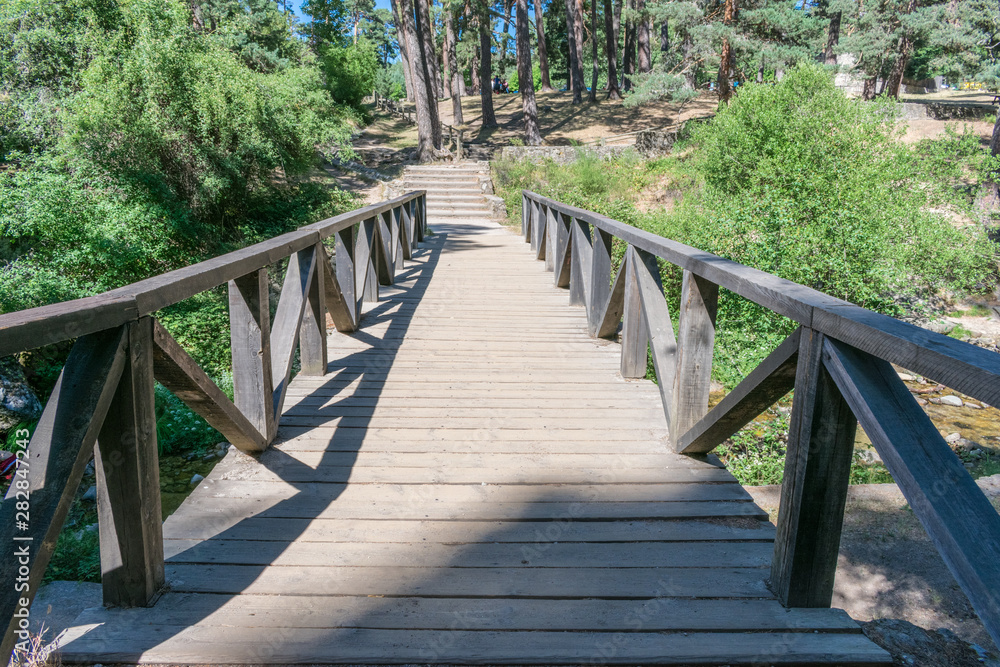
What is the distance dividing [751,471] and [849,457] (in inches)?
196

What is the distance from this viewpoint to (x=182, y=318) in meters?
9.50

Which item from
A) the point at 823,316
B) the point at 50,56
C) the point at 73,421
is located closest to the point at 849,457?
the point at 823,316

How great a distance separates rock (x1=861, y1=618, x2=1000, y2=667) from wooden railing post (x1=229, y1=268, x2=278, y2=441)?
8.20 ft

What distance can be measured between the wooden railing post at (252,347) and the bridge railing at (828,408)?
1.86 metres

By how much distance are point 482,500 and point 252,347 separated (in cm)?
123

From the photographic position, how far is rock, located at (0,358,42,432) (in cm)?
687

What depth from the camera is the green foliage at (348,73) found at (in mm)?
31116

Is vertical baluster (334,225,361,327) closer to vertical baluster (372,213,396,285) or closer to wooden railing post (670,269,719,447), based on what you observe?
vertical baluster (372,213,396,285)

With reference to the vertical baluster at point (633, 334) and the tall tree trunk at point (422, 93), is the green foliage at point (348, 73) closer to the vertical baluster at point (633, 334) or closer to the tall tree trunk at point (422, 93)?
the tall tree trunk at point (422, 93)

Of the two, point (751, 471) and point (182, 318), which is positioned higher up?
point (182, 318)

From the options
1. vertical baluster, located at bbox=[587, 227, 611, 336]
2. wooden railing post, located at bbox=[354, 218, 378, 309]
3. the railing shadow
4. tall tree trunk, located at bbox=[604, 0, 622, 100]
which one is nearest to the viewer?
the railing shadow

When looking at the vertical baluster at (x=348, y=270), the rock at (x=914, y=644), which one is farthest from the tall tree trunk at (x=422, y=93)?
the rock at (x=914, y=644)

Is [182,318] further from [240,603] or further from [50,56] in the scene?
[240,603]

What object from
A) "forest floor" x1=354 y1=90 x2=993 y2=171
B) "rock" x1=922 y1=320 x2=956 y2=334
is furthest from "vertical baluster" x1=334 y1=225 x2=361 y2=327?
"forest floor" x1=354 y1=90 x2=993 y2=171
